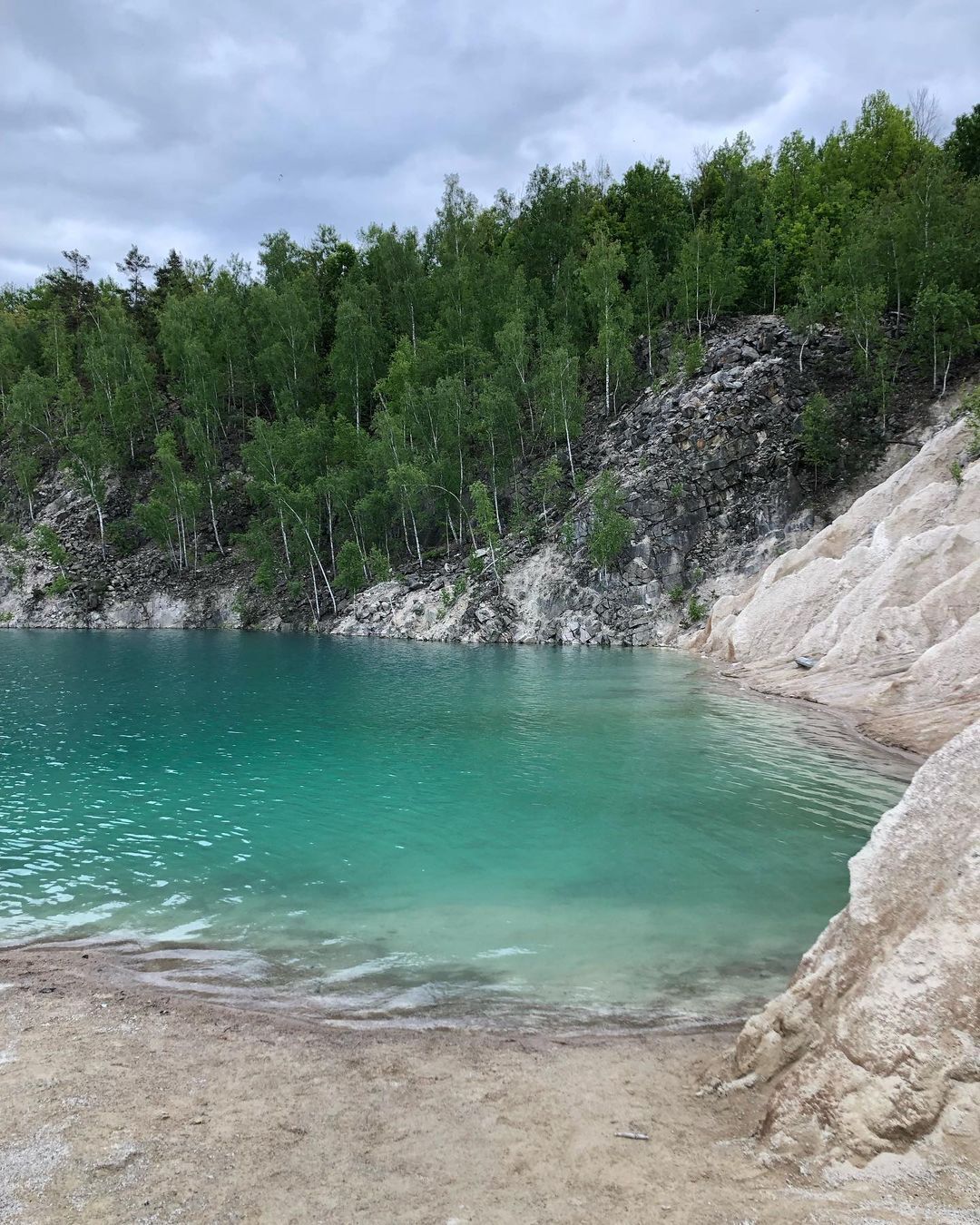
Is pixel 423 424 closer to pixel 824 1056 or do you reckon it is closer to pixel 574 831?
pixel 574 831

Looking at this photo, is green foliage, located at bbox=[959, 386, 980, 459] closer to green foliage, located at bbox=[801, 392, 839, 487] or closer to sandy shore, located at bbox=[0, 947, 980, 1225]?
green foliage, located at bbox=[801, 392, 839, 487]

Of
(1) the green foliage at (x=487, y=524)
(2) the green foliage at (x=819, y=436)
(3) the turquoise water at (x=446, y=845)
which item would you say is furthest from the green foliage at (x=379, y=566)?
(3) the turquoise water at (x=446, y=845)

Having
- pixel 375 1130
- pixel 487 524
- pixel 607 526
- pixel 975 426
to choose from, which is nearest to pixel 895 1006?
pixel 375 1130

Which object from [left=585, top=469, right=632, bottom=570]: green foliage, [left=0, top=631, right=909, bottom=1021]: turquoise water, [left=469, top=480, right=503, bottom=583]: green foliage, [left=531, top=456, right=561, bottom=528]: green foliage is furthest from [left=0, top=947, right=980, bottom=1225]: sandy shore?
[left=531, top=456, right=561, bottom=528]: green foliage

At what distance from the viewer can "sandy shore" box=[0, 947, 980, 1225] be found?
5363 mm

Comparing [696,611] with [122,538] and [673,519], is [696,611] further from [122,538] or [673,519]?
[122,538]

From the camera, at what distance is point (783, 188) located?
89.2 m

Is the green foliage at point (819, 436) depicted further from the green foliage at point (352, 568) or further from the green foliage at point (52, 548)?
the green foliage at point (52, 548)

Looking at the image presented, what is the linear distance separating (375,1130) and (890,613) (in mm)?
29384

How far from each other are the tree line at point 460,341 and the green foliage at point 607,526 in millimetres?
8019

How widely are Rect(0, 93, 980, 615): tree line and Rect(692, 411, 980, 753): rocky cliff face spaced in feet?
92.6

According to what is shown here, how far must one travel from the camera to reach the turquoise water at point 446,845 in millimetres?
10312

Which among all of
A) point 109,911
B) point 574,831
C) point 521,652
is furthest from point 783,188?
point 109,911

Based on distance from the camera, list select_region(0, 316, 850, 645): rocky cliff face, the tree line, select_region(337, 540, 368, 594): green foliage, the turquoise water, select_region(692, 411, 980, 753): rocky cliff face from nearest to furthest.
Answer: the turquoise water < select_region(692, 411, 980, 753): rocky cliff face < select_region(0, 316, 850, 645): rocky cliff face < the tree line < select_region(337, 540, 368, 594): green foliage
